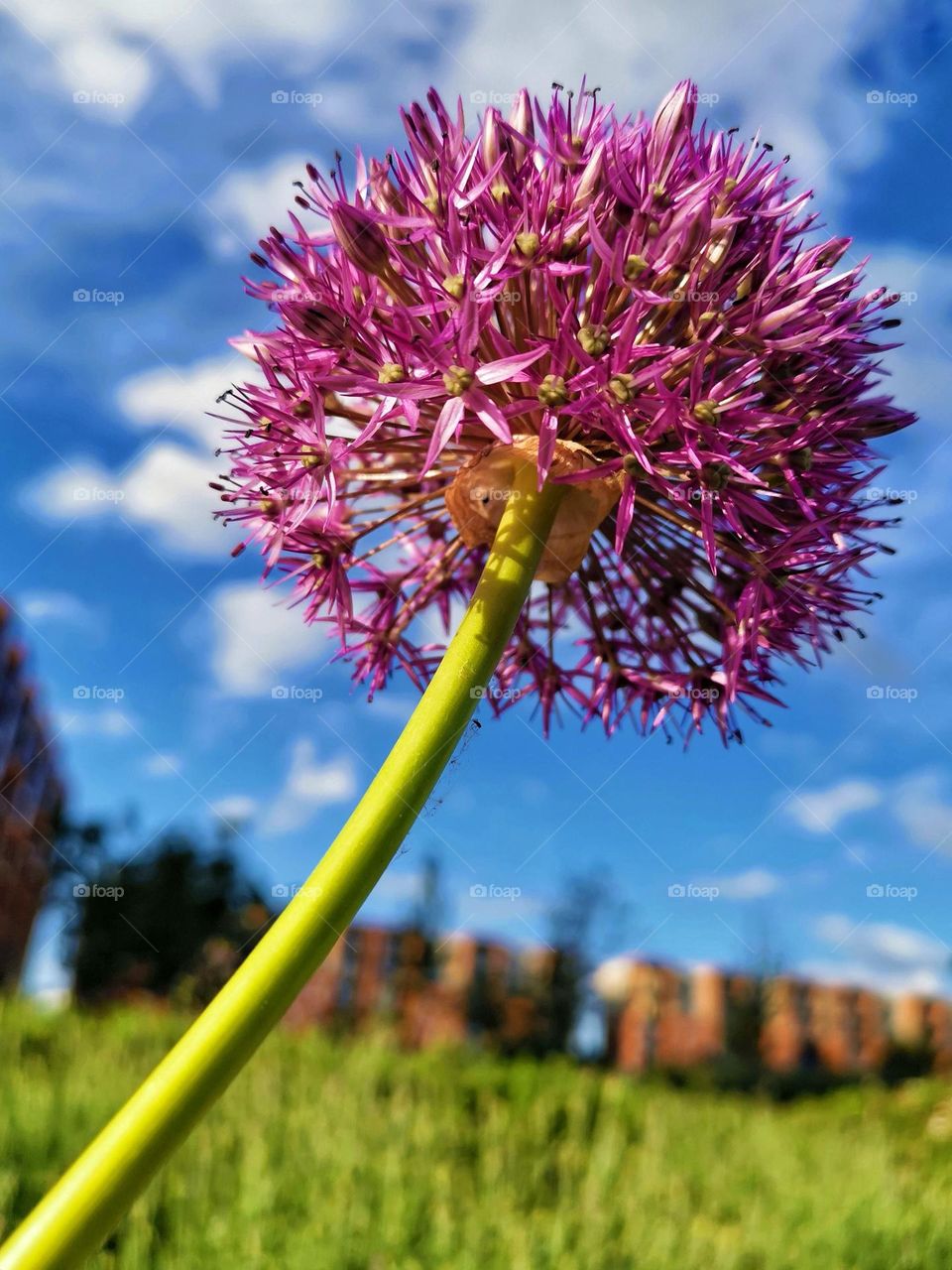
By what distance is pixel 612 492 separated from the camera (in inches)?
70.2

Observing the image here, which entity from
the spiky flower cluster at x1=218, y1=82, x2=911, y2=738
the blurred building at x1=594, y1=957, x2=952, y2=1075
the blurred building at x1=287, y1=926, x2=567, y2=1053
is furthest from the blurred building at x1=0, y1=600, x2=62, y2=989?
the spiky flower cluster at x1=218, y1=82, x2=911, y2=738

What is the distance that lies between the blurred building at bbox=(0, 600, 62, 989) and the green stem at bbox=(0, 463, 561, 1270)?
13664mm

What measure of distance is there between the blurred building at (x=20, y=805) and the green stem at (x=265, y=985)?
13.7m

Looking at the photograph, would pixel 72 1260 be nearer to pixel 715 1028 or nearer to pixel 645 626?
pixel 645 626

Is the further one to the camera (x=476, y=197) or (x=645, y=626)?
(x=645, y=626)

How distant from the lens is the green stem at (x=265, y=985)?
1.17m

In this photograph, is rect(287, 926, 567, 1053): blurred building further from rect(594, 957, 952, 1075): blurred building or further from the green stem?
the green stem

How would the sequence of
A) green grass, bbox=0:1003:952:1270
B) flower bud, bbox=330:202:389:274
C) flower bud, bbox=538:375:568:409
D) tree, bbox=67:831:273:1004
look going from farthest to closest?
1. tree, bbox=67:831:273:1004
2. green grass, bbox=0:1003:952:1270
3. flower bud, bbox=330:202:389:274
4. flower bud, bbox=538:375:568:409

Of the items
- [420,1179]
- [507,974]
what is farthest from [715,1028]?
[420,1179]

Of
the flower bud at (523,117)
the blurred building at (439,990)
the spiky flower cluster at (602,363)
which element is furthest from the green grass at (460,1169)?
the flower bud at (523,117)

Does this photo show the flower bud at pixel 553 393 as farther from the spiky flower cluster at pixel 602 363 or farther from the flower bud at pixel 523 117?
the flower bud at pixel 523 117

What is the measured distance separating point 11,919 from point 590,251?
15.7 meters

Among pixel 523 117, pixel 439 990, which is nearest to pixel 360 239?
pixel 523 117

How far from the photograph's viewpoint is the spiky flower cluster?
67.6 inches
